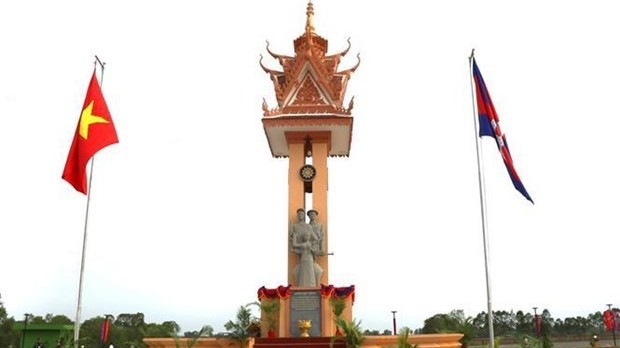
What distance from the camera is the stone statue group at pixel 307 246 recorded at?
14.1 meters

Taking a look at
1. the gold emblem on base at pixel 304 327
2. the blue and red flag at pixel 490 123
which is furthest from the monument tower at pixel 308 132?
the blue and red flag at pixel 490 123

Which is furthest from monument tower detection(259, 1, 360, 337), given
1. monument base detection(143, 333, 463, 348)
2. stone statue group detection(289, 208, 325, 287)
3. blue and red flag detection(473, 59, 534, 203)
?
blue and red flag detection(473, 59, 534, 203)

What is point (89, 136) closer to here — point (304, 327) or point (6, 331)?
point (304, 327)

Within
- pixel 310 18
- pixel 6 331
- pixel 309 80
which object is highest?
pixel 310 18

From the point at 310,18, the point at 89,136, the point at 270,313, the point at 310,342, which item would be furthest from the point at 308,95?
the point at 89,136

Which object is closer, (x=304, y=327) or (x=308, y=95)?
(x=304, y=327)

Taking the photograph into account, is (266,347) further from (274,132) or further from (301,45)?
(301,45)

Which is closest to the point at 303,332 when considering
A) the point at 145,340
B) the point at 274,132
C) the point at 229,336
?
the point at 229,336

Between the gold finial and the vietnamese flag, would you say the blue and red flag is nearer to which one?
the vietnamese flag

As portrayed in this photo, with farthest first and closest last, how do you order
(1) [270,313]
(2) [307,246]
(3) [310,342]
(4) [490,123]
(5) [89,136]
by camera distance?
1. (2) [307,246]
2. (1) [270,313]
3. (3) [310,342]
4. (4) [490,123]
5. (5) [89,136]

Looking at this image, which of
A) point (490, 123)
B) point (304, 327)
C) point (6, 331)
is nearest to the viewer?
point (490, 123)

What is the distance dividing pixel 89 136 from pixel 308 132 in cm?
718

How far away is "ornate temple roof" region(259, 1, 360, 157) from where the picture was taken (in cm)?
1529

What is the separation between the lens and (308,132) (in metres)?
15.6
